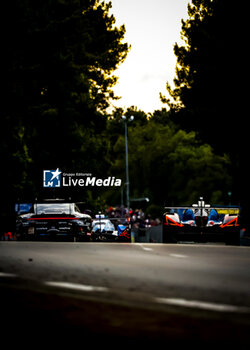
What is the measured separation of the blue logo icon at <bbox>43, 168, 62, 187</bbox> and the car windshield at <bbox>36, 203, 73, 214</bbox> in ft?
43.9

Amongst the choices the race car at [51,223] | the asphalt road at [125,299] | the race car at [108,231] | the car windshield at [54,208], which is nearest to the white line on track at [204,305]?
the asphalt road at [125,299]

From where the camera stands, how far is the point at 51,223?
75.2 ft

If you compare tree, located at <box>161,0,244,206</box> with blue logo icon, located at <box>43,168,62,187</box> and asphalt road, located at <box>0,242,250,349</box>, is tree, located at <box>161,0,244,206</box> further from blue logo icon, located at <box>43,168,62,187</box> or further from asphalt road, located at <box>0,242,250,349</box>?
asphalt road, located at <box>0,242,250,349</box>

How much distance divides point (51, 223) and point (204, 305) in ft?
48.2

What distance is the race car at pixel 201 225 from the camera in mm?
22766

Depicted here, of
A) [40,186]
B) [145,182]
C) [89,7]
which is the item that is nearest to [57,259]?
[40,186]

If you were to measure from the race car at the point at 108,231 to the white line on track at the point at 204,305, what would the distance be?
16.7m

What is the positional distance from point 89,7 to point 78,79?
9.57 m

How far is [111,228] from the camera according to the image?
26844mm

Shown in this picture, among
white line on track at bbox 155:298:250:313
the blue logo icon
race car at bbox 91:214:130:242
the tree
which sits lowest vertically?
white line on track at bbox 155:298:250:313

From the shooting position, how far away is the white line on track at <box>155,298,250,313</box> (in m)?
8.28

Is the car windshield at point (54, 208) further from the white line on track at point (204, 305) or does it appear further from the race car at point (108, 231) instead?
the white line on track at point (204, 305)

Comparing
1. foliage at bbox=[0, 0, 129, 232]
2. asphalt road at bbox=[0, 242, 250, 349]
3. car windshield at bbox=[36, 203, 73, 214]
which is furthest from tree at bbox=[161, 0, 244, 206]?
asphalt road at bbox=[0, 242, 250, 349]

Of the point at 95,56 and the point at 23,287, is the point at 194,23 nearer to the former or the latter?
the point at 95,56
